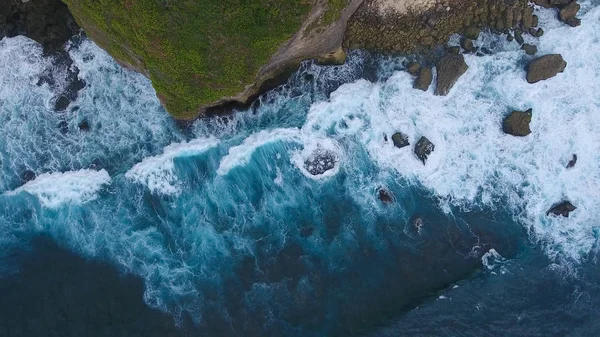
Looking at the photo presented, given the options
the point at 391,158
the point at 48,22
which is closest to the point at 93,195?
the point at 48,22

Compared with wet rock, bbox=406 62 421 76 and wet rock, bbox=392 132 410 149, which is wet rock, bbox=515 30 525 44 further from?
wet rock, bbox=392 132 410 149

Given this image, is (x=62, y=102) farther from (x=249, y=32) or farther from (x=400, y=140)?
(x=400, y=140)

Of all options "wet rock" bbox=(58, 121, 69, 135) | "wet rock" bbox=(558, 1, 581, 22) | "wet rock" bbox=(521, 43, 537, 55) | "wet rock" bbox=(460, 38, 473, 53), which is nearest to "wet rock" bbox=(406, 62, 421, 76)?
"wet rock" bbox=(460, 38, 473, 53)

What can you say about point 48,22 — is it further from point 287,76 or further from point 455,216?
point 455,216

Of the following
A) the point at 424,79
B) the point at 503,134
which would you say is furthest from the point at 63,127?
the point at 503,134

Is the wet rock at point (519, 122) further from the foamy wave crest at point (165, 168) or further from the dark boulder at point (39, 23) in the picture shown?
the dark boulder at point (39, 23)

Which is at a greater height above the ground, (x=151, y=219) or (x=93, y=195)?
(x=93, y=195)
